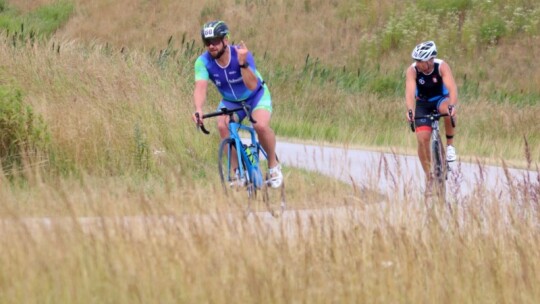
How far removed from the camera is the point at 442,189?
845cm

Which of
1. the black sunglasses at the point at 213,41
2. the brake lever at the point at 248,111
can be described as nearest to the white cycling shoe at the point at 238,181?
the brake lever at the point at 248,111

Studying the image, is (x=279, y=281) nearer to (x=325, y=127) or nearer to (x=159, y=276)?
(x=159, y=276)

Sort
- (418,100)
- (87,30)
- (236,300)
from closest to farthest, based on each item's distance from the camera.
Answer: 1. (236,300)
2. (418,100)
3. (87,30)

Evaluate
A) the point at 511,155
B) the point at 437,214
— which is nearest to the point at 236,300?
the point at 437,214

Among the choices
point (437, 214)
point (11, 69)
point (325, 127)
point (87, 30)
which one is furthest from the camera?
point (87, 30)

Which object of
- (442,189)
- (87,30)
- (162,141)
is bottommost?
(87,30)

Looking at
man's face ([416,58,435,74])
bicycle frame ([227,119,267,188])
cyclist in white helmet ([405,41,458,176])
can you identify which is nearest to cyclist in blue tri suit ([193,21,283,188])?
bicycle frame ([227,119,267,188])

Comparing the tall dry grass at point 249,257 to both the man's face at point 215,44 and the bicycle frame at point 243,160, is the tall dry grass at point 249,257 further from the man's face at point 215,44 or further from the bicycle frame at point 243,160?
the bicycle frame at point 243,160

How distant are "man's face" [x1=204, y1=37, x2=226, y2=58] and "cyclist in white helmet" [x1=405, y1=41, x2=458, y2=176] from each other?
8.12 feet

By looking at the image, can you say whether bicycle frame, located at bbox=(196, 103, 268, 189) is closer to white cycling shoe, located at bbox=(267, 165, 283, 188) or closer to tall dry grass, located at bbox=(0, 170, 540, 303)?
white cycling shoe, located at bbox=(267, 165, 283, 188)

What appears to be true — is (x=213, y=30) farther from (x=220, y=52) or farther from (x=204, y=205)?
(x=204, y=205)

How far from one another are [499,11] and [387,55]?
13.2ft

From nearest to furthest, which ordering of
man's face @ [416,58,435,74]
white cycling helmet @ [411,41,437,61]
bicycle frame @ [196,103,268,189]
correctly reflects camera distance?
bicycle frame @ [196,103,268,189] → white cycling helmet @ [411,41,437,61] → man's face @ [416,58,435,74]

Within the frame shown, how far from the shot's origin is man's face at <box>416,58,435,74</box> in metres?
13.1
